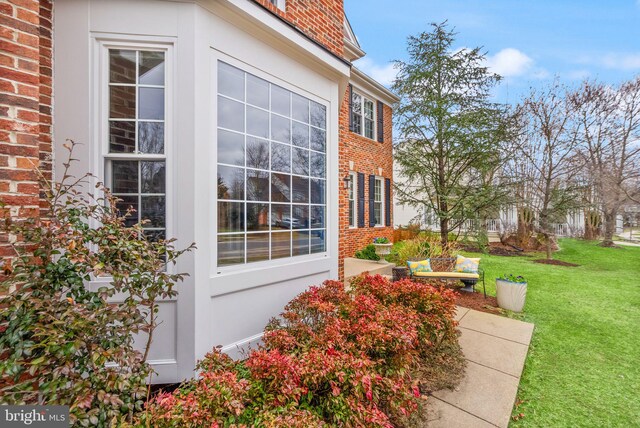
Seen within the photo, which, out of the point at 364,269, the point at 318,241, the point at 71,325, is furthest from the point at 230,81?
the point at 364,269

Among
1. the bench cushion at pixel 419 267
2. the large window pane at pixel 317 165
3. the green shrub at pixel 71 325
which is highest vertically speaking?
the large window pane at pixel 317 165

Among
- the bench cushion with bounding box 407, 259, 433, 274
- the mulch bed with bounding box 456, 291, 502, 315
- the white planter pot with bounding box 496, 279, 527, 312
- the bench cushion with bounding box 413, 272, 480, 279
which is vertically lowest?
the mulch bed with bounding box 456, 291, 502, 315

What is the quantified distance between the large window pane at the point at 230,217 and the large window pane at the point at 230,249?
9 cm

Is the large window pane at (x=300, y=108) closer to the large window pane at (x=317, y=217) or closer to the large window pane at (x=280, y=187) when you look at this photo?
the large window pane at (x=280, y=187)

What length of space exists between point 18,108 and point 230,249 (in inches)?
78.7

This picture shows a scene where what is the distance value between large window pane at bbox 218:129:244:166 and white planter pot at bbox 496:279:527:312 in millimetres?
5540

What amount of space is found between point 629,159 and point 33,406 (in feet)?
72.1

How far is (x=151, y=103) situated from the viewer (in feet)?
9.37

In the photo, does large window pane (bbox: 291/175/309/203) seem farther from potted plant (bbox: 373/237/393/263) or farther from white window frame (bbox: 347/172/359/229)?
white window frame (bbox: 347/172/359/229)

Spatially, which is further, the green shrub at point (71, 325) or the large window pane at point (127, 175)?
the large window pane at point (127, 175)

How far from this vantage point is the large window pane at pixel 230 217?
3.13 meters

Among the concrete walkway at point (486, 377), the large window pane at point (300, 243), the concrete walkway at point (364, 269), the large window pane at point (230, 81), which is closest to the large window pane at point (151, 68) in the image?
the large window pane at point (230, 81)

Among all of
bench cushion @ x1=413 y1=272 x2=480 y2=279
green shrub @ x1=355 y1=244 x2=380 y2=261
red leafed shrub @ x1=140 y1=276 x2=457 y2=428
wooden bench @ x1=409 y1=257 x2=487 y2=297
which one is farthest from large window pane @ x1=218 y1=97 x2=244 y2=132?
green shrub @ x1=355 y1=244 x2=380 y2=261

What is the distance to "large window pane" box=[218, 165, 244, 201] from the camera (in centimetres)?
315
